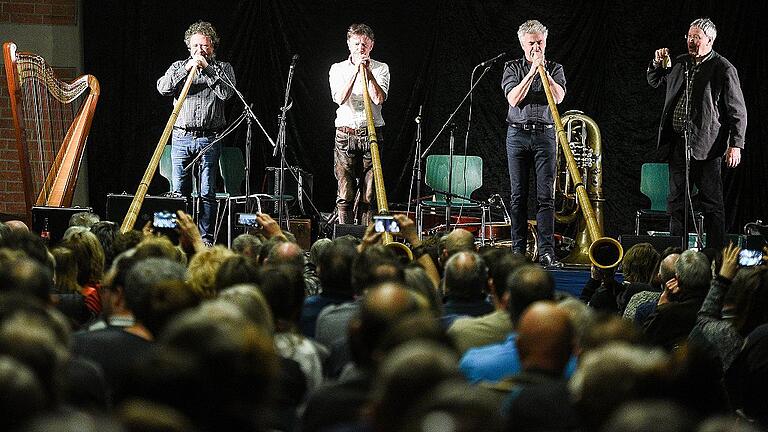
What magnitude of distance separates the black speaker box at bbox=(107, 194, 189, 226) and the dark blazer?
379 cm

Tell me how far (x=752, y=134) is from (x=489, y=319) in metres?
8.26

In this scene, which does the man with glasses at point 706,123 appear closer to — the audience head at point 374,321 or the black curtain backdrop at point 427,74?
the black curtain backdrop at point 427,74

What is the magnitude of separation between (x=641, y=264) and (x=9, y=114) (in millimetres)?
6865

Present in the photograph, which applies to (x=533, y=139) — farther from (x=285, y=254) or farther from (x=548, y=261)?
(x=285, y=254)

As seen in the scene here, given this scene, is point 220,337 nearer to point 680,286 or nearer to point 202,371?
point 202,371

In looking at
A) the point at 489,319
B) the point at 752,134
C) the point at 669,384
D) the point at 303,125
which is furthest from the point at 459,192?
the point at 669,384

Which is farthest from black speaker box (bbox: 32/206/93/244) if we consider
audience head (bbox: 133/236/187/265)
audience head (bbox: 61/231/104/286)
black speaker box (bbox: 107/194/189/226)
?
audience head (bbox: 133/236/187/265)

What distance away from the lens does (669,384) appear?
266cm

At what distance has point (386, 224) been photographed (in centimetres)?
660

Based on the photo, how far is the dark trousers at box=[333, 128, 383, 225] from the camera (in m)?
9.56

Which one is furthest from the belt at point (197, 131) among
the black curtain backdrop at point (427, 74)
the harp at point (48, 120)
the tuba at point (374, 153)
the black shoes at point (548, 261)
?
the black shoes at point (548, 261)

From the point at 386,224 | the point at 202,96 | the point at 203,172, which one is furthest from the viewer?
the point at 202,96

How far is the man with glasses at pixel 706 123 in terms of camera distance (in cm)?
876

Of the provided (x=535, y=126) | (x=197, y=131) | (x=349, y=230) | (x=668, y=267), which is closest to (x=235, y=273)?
(x=668, y=267)
